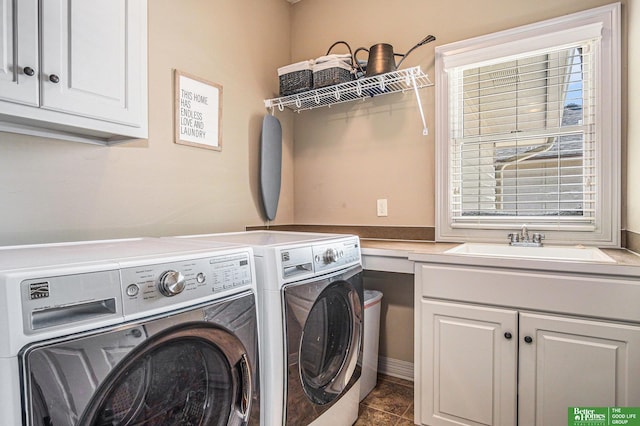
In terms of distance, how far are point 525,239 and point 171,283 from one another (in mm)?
1827

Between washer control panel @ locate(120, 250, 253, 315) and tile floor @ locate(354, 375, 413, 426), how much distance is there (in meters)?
1.20

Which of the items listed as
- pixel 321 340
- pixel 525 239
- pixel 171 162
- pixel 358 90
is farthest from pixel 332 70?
pixel 321 340

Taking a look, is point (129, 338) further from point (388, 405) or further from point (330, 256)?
point (388, 405)

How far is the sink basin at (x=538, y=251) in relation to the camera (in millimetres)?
1742

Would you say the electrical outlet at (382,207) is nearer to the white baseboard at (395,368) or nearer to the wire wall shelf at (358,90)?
the wire wall shelf at (358,90)

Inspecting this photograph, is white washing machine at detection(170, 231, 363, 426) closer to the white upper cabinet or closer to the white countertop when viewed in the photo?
the white countertop

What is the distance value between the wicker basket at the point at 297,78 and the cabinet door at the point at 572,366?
6.02 ft

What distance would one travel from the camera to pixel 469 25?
220 cm

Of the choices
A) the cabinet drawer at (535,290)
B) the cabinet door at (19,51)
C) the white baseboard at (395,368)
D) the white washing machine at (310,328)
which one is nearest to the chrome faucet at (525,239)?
the cabinet drawer at (535,290)

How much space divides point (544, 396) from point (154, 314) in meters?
1.54

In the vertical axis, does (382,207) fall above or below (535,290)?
above

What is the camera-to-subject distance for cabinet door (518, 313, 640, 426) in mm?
1360

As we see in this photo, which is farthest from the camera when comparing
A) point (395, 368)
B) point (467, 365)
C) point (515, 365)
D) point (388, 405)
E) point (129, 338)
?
point (395, 368)

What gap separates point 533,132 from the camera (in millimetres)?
2062
